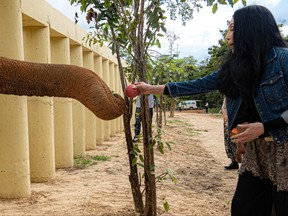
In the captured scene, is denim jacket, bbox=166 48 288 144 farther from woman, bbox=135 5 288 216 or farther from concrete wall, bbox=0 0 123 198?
concrete wall, bbox=0 0 123 198

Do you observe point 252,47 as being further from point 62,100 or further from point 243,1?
point 62,100

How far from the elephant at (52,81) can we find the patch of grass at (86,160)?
4.82 meters

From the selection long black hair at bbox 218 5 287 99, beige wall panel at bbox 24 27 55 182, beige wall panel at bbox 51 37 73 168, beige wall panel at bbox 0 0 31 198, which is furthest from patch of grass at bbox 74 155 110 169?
long black hair at bbox 218 5 287 99

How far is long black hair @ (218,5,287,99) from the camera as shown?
2.17m

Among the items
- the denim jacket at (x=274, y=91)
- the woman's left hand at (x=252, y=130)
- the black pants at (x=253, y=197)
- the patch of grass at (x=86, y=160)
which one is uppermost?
the denim jacket at (x=274, y=91)

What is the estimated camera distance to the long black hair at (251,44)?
85.5 inches

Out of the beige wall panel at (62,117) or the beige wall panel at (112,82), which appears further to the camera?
the beige wall panel at (112,82)

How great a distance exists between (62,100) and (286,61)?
5.02m

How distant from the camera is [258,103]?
2176mm

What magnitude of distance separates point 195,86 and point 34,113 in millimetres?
3541

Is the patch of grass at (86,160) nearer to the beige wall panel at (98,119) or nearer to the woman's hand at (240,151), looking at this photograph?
the beige wall panel at (98,119)

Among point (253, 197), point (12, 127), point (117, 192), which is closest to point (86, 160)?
point (117, 192)

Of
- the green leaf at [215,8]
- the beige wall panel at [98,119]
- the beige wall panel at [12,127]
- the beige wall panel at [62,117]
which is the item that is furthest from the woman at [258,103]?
the beige wall panel at [98,119]

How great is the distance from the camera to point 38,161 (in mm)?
5641
